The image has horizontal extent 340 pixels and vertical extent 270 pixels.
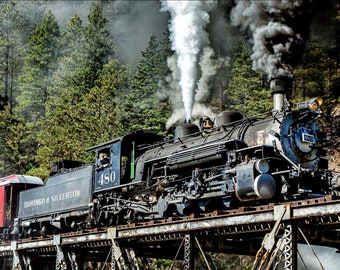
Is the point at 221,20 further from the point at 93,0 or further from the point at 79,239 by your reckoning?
the point at 93,0

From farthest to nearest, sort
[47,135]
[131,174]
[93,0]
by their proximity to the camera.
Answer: [93,0] → [47,135] → [131,174]

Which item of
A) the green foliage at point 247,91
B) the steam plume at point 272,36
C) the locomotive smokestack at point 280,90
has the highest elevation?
the green foliage at point 247,91

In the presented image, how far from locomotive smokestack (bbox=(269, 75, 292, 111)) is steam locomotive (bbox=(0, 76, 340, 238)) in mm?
27

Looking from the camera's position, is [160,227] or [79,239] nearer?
[160,227]

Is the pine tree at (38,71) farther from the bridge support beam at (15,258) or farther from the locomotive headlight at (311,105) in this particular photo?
the locomotive headlight at (311,105)

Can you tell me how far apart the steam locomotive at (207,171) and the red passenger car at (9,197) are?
493 centimetres

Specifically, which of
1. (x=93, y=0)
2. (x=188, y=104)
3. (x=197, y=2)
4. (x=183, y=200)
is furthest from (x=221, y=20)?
(x=93, y=0)

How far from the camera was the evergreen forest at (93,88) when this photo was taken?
33875mm

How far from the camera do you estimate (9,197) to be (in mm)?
24016

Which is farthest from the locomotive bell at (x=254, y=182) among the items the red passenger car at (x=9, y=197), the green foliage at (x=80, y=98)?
the green foliage at (x=80, y=98)

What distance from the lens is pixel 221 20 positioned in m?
34.7

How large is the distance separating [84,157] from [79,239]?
19.6m

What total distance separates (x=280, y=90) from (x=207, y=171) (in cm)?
316

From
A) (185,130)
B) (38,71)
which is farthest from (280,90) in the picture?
(38,71)
